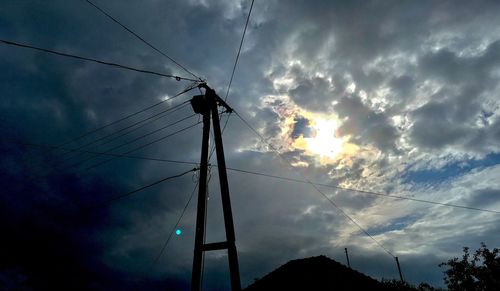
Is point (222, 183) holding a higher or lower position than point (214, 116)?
lower

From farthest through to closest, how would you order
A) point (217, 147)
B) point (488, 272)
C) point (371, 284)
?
point (488, 272) → point (371, 284) → point (217, 147)

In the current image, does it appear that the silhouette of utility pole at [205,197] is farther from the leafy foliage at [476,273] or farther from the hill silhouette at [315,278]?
the leafy foliage at [476,273]

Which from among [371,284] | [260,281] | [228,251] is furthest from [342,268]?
[228,251]

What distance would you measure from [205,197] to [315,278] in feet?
32.5

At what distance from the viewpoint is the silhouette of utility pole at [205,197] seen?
7891mm

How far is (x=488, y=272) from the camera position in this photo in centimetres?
3456

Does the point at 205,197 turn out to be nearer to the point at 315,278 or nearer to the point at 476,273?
the point at 315,278

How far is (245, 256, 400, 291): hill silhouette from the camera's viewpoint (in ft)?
49.8

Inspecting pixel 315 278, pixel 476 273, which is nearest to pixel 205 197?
pixel 315 278

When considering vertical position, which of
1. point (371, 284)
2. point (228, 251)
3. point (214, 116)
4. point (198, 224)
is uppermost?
point (214, 116)

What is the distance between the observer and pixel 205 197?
29.3 ft

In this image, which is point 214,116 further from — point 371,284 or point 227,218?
point 371,284

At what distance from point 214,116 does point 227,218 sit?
3.69 meters

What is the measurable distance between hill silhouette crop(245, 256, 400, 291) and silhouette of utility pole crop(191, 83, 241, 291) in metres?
9.15
